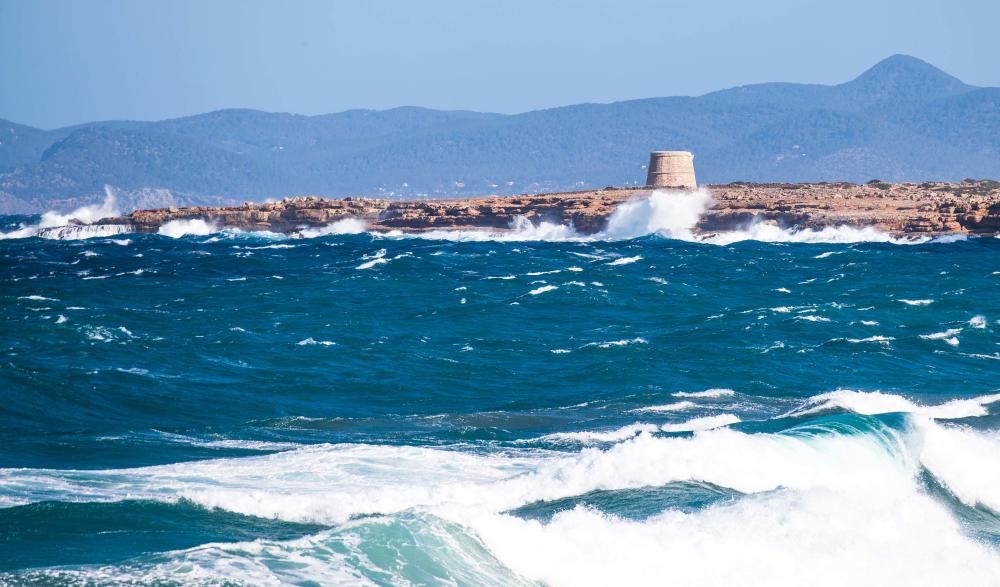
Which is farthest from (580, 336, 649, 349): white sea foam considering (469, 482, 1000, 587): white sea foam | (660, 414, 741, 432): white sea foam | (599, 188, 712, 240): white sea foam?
(599, 188, 712, 240): white sea foam

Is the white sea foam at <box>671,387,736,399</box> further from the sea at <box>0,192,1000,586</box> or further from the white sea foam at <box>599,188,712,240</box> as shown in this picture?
the white sea foam at <box>599,188,712,240</box>

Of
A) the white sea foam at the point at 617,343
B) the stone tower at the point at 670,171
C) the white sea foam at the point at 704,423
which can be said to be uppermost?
the stone tower at the point at 670,171

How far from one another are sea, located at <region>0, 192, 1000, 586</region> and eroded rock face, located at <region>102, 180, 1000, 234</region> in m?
18.0

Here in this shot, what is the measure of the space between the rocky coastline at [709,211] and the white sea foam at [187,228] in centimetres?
43

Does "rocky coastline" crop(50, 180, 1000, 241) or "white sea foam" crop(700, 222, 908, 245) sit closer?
"white sea foam" crop(700, 222, 908, 245)

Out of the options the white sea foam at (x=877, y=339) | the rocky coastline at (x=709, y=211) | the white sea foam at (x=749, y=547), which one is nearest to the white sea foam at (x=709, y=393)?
the white sea foam at (x=877, y=339)

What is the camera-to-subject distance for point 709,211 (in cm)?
6956

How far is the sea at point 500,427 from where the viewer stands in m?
12.9

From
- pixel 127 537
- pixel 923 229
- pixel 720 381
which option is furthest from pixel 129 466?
pixel 923 229

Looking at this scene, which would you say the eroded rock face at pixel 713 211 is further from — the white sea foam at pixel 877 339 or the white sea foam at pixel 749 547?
the white sea foam at pixel 749 547

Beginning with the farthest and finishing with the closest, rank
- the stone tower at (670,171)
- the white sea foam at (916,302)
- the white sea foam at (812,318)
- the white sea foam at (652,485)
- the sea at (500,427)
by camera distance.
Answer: the stone tower at (670,171), the white sea foam at (916,302), the white sea foam at (812,318), the sea at (500,427), the white sea foam at (652,485)

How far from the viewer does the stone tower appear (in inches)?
3169

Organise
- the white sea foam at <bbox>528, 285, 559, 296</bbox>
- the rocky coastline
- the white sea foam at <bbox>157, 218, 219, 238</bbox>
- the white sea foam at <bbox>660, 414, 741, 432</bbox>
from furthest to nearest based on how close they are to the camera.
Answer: the white sea foam at <bbox>157, 218, 219, 238</bbox>, the rocky coastline, the white sea foam at <bbox>528, 285, 559, 296</bbox>, the white sea foam at <bbox>660, 414, 741, 432</bbox>

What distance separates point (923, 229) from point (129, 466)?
49394mm
